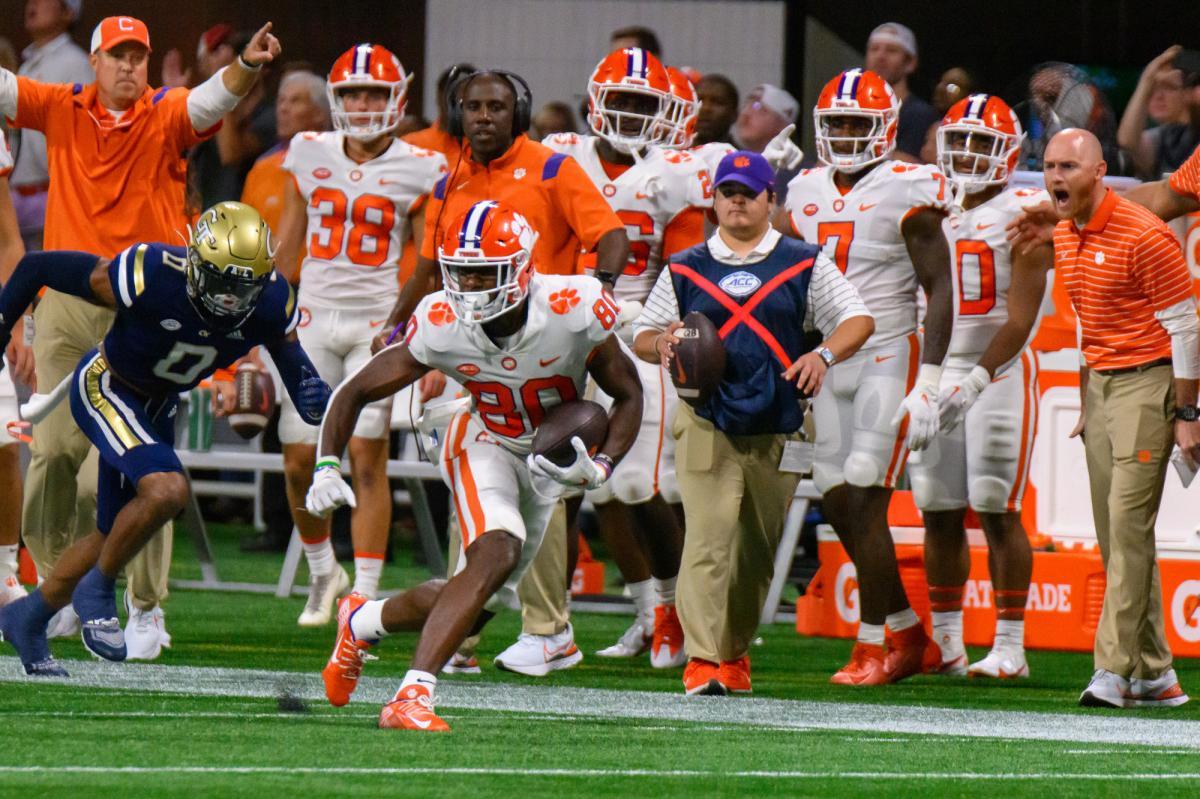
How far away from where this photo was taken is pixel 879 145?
26.2 feet

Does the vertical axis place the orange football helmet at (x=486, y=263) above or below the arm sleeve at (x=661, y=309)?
above

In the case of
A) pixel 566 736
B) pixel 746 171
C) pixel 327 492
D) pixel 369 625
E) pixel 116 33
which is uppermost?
pixel 116 33

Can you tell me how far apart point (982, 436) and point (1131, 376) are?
4.01 feet

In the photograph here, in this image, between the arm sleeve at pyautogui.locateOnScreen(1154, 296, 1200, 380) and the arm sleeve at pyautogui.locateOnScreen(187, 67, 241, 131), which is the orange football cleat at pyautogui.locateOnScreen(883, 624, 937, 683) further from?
the arm sleeve at pyautogui.locateOnScreen(187, 67, 241, 131)

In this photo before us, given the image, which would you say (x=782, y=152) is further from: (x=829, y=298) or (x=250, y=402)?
(x=250, y=402)

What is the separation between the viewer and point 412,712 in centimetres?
561

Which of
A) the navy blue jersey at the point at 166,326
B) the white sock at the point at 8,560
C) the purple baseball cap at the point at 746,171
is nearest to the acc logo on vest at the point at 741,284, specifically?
the purple baseball cap at the point at 746,171

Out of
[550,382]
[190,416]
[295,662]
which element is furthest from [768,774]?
[190,416]

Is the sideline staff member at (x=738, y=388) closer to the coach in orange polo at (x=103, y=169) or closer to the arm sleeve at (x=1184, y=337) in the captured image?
the arm sleeve at (x=1184, y=337)

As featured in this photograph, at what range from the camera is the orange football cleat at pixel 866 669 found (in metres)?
7.66

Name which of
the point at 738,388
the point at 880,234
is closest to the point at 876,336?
the point at 880,234

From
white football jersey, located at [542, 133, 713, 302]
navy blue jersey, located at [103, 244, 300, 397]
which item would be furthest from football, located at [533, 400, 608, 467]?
white football jersey, located at [542, 133, 713, 302]

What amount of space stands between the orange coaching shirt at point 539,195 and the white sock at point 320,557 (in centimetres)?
163

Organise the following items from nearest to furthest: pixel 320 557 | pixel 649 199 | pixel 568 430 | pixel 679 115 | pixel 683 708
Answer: pixel 568 430 → pixel 683 708 → pixel 649 199 → pixel 679 115 → pixel 320 557
